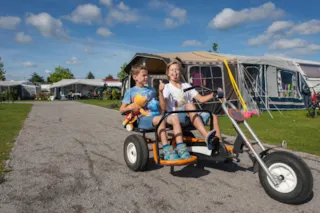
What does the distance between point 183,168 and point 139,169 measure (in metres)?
0.67

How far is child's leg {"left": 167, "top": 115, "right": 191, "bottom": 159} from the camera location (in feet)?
11.3

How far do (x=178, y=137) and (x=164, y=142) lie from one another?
221 millimetres

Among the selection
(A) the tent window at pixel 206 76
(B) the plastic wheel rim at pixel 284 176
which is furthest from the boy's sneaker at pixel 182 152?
(A) the tent window at pixel 206 76

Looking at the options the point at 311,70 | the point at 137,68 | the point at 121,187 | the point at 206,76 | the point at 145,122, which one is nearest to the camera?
the point at 121,187

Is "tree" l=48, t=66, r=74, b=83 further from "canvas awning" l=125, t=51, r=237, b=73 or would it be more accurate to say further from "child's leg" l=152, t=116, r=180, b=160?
"child's leg" l=152, t=116, r=180, b=160

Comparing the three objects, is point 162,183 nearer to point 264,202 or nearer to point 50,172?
point 264,202

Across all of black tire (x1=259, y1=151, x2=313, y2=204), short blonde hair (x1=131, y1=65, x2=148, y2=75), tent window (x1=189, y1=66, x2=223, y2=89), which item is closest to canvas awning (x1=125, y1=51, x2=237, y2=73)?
tent window (x1=189, y1=66, x2=223, y2=89)

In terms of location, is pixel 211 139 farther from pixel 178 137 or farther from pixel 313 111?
pixel 313 111

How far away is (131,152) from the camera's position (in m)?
4.16

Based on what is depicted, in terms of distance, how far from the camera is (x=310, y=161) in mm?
4398

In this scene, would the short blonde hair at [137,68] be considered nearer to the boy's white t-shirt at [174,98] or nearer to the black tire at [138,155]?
the boy's white t-shirt at [174,98]

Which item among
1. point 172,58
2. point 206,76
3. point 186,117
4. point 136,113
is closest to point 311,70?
point 206,76

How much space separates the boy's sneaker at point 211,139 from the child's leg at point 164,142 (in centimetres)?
42

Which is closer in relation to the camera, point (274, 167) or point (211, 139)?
point (274, 167)
